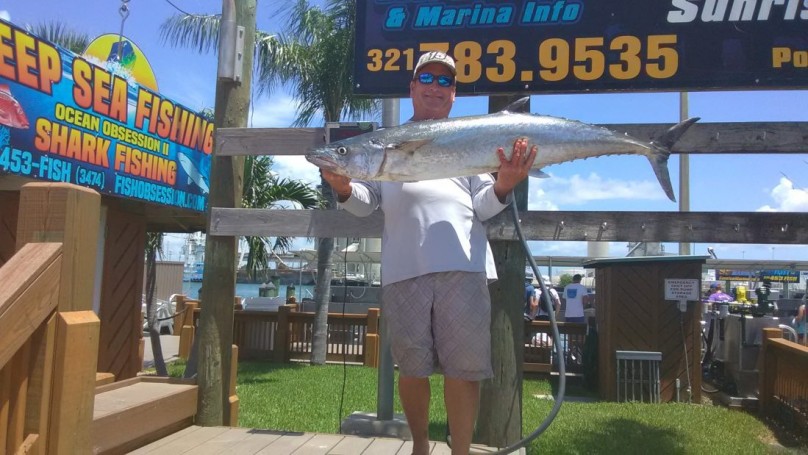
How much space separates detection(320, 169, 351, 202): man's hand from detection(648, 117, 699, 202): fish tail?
1.48m

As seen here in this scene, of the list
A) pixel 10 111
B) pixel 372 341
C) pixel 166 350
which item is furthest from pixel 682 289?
pixel 166 350

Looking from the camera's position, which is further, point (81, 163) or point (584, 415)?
point (584, 415)

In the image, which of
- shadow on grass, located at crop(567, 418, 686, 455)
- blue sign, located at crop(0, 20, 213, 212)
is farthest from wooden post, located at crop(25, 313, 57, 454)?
shadow on grass, located at crop(567, 418, 686, 455)

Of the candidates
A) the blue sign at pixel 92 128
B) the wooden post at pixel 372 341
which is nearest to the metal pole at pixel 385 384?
the blue sign at pixel 92 128

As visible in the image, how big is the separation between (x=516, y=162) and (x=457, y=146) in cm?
27

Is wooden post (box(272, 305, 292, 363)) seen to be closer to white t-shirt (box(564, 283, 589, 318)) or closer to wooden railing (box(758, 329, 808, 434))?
white t-shirt (box(564, 283, 589, 318))

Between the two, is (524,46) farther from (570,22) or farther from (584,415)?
(584,415)

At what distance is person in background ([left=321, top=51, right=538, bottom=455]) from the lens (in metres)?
2.85

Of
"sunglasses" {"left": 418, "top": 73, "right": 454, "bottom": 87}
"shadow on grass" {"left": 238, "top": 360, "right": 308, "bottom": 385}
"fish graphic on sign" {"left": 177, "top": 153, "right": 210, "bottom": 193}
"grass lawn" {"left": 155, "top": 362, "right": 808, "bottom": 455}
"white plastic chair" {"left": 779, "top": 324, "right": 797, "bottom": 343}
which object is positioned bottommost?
"shadow on grass" {"left": 238, "top": 360, "right": 308, "bottom": 385}

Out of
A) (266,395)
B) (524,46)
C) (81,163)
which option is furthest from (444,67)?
(266,395)

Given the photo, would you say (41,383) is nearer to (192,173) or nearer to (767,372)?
(192,173)

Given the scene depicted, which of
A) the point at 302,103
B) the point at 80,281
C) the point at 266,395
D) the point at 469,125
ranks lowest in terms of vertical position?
the point at 266,395

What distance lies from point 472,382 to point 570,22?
2365 millimetres

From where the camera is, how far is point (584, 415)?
7.17 metres
